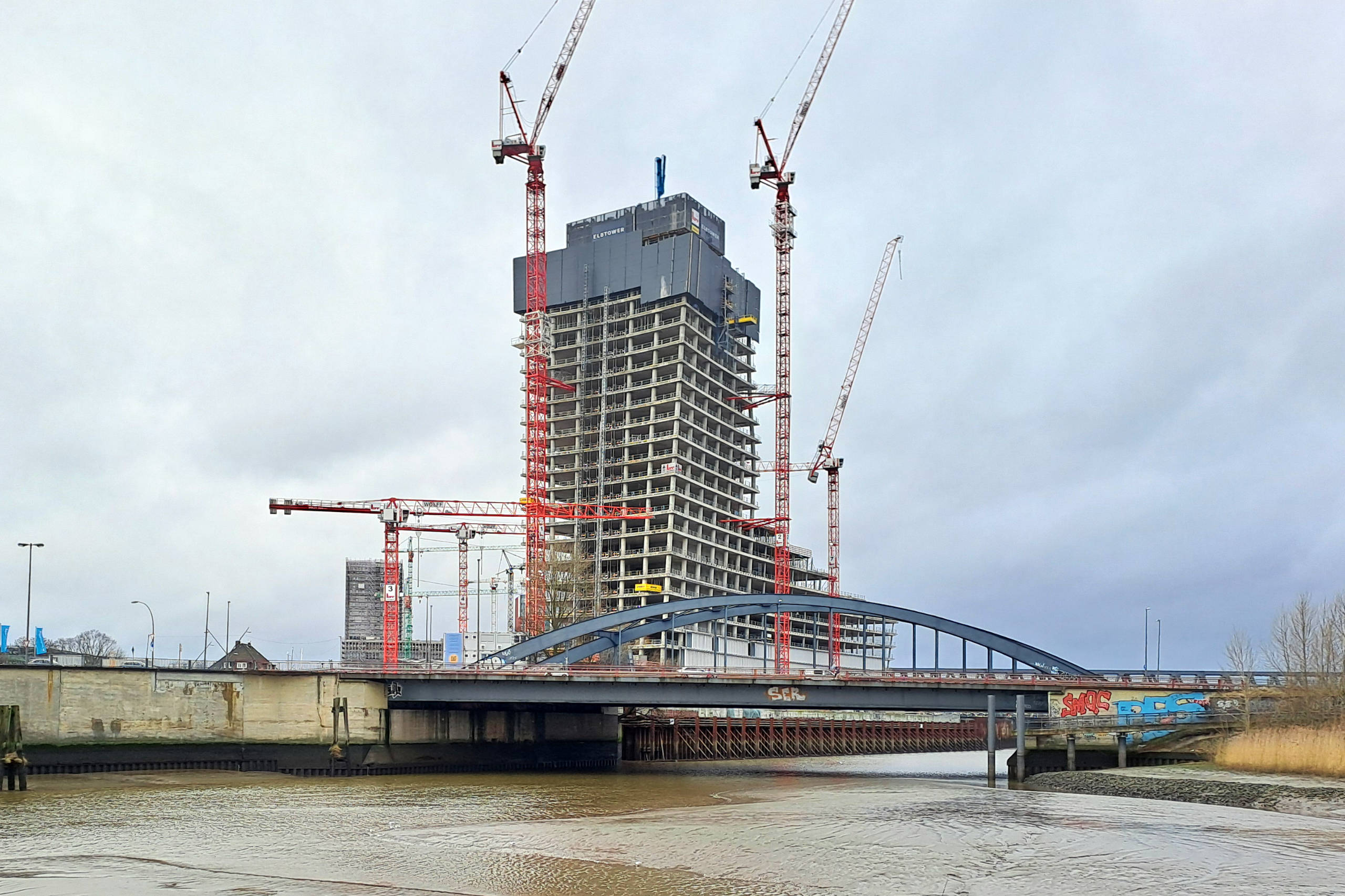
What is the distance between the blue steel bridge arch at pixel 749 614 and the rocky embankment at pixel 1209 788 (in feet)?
72.8

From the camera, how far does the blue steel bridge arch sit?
266 ft

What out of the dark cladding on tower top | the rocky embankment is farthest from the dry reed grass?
the dark cladding on tower top

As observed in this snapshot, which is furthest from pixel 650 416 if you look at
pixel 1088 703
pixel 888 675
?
pixel 1088 703

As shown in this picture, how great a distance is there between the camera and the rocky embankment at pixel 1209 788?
4056 cm

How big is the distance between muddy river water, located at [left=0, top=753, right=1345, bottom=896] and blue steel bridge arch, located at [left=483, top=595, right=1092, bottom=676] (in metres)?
23.7

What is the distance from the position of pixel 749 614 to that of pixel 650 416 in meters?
103

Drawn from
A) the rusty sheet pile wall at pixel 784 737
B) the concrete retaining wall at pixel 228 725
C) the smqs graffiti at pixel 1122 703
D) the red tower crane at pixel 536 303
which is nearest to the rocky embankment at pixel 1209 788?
the smqs graffiti at pixel 1122 703

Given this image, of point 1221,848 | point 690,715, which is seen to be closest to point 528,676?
point 690,715

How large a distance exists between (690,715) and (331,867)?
3379 inches

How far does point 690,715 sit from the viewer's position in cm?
11481

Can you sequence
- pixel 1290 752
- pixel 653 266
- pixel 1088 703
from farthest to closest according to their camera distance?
pixel 653 266
pixel 1088 703
pixel 1290 752

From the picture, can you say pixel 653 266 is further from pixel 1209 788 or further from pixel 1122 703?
pixel 1209 788

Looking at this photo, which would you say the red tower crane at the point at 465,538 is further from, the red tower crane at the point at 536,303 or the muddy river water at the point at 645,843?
the muddy river water at the point at 645,843

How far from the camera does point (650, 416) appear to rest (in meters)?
186
